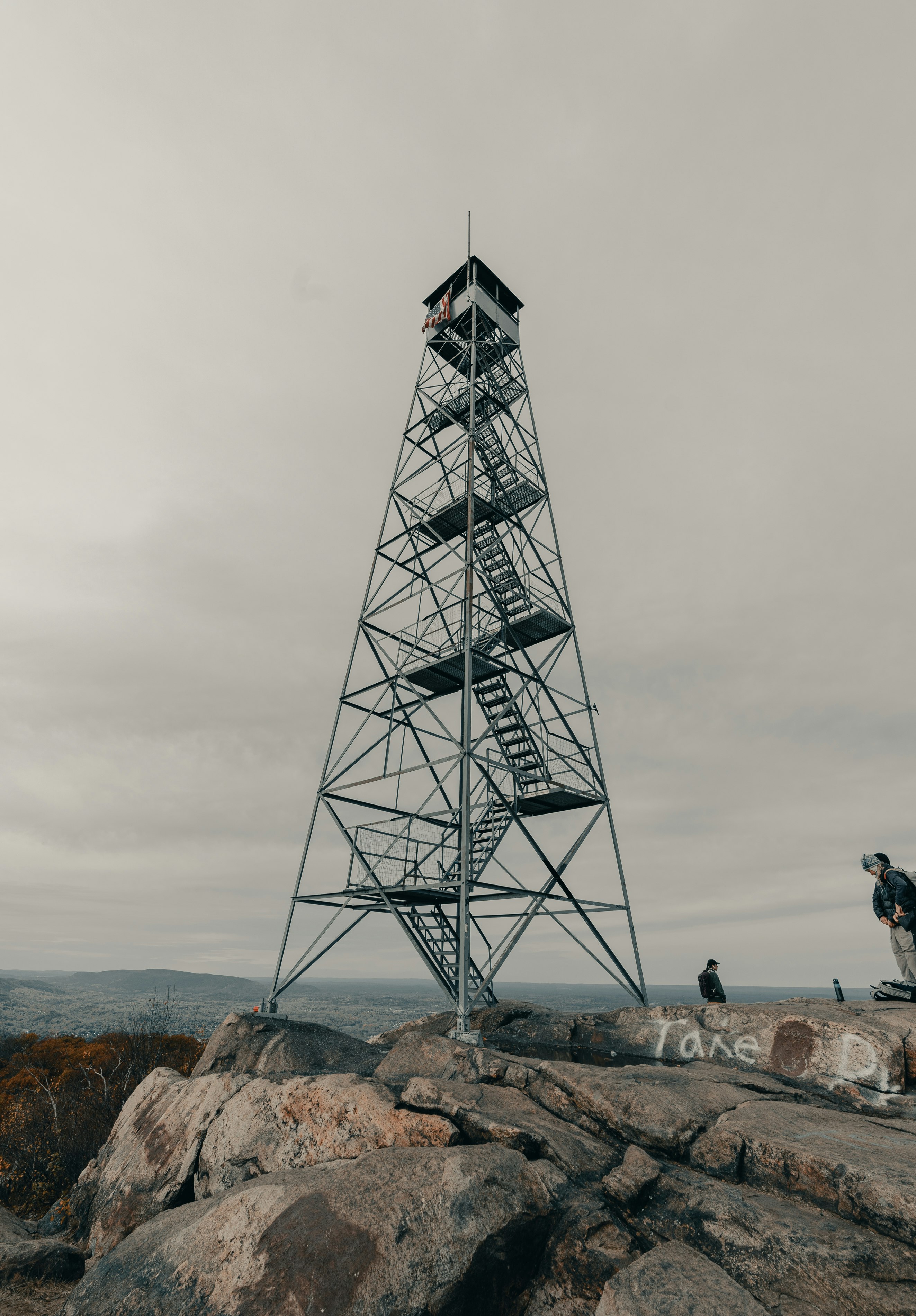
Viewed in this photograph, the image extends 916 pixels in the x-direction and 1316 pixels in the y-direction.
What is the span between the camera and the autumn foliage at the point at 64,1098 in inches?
652

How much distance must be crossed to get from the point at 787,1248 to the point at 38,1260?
32.2 ft

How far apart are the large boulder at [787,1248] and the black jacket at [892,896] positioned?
21.7ft

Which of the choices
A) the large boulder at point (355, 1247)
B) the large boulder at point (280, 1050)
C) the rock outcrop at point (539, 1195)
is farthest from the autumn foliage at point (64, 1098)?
the large boulder at point (355, 1247)

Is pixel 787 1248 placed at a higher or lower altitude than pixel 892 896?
lower

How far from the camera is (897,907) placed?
34.7 feet

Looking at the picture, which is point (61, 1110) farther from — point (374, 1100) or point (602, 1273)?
point (602, 1273)

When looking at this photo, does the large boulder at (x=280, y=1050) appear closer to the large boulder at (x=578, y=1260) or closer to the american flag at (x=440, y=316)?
the large boulder at (x=578, y=1260)

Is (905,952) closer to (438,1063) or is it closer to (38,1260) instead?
(438,1063)

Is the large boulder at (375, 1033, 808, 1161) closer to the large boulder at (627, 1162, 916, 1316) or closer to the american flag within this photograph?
the large boulder at (627, 1162, 916, 1316)

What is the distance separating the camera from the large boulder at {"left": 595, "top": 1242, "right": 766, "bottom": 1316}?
449 cm

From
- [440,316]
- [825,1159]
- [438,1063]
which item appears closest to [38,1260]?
[438,1063]

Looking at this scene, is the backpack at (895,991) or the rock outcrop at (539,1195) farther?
the backpack at (895,991)

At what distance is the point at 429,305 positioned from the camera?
76.2ft

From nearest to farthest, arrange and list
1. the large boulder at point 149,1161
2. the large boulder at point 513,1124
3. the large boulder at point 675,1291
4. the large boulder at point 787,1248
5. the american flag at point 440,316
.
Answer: the large boulder at point 675,1291 < the large boulder at point 787,1248 < the large boulder at point 513,1124 < the large boulder at point 149,1161 < the american flag at point 440,316
